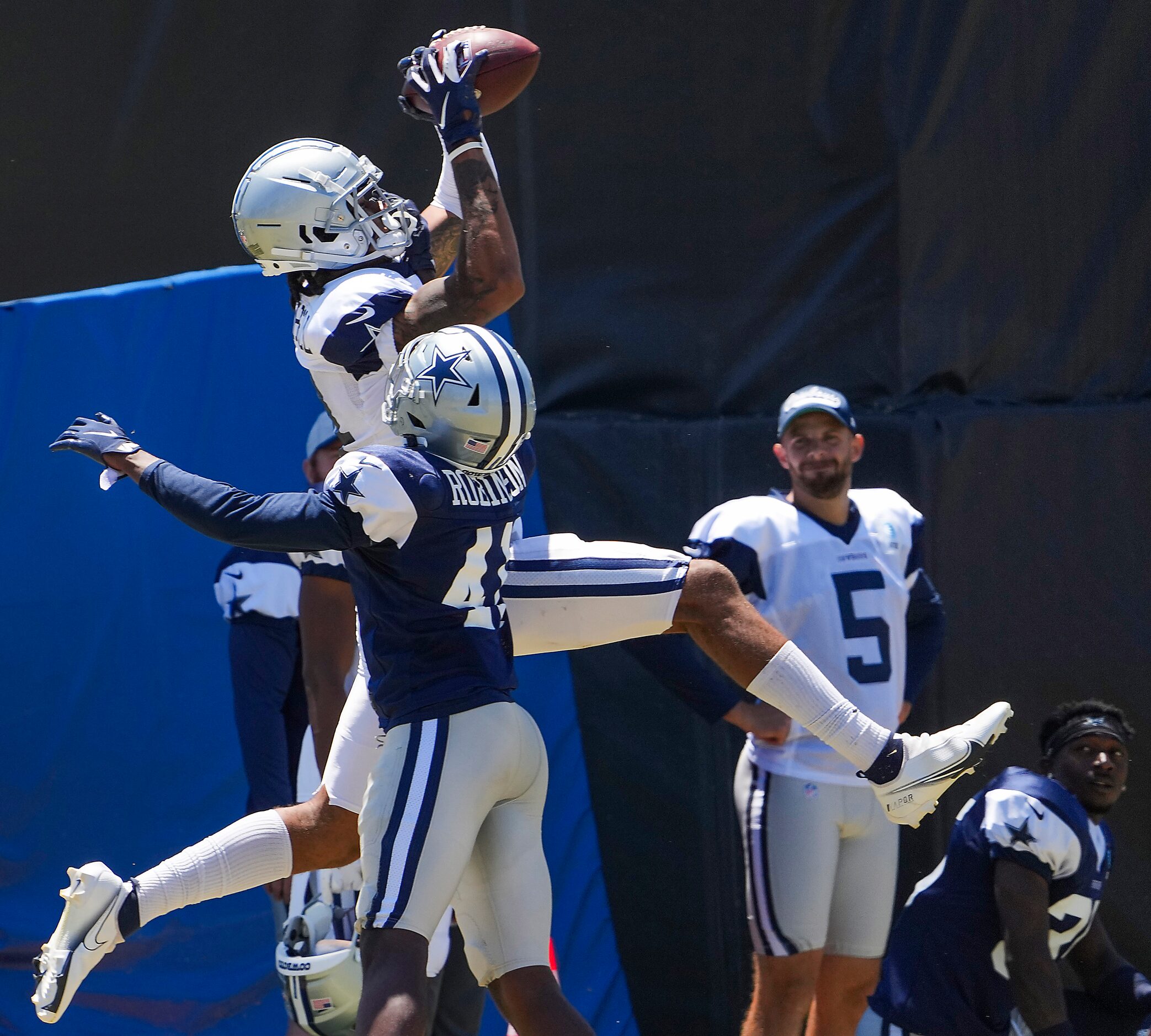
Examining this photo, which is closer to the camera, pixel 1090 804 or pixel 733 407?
pixel 1090 804

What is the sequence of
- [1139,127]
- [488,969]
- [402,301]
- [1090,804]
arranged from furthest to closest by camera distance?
[1139,127] → [1090,804] → [402,301] → [488,969]

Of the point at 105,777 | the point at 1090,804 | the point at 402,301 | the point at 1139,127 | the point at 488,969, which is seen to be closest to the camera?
the point at 488,969

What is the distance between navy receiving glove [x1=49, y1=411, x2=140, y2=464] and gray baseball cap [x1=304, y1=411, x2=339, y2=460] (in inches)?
41.6

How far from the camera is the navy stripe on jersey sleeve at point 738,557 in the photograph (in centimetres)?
412

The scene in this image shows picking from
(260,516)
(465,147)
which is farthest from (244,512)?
(465,147)

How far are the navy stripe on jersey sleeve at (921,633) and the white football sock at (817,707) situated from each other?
1.32 metres

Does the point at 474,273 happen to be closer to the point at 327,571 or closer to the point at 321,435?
the point at 327,571

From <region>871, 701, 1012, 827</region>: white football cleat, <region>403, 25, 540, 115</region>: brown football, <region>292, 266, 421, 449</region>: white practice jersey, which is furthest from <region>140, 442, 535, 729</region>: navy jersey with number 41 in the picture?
<region>403, 25, 540, 115</region>: brown football

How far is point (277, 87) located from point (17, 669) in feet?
6.38

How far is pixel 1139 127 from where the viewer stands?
491 centimetres

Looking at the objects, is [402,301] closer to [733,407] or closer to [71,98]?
[733,407]

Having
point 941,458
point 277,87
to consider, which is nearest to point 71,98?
point 277,87

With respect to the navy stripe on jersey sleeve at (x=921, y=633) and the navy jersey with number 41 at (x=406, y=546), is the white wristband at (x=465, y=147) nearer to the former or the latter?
the navy jersey with number 41 at (x=406, y=546)

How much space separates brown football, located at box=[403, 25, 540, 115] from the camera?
352 centimetres
